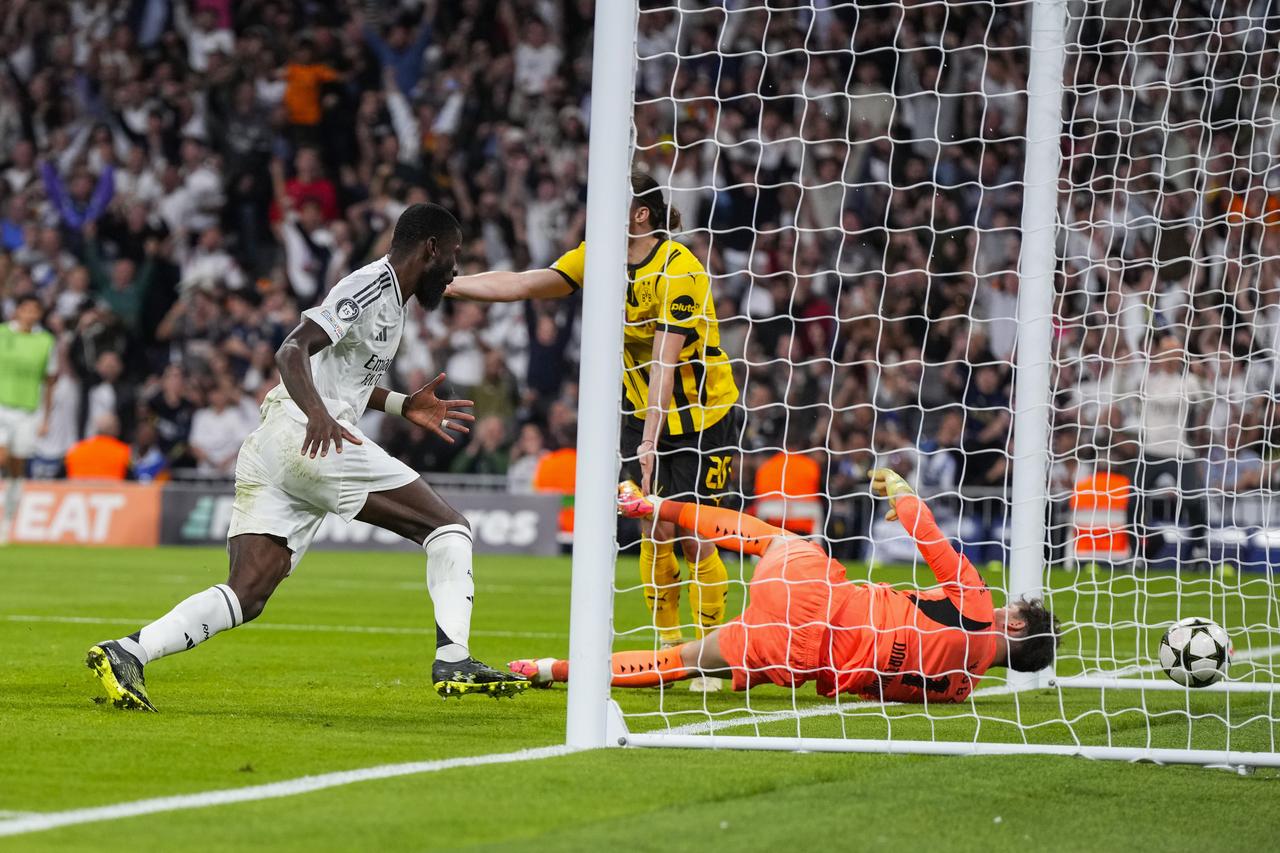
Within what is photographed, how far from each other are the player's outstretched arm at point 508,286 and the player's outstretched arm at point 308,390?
3.37 feet

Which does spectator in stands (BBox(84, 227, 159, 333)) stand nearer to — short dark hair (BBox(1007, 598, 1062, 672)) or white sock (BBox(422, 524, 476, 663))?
white sock (BBox(422, 524, 476, 663))

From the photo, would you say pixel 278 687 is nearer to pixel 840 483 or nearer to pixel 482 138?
pixel 840 483

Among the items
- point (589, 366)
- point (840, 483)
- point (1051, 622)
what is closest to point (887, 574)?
point (840, 483)

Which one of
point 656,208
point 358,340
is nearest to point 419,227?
point 358,340

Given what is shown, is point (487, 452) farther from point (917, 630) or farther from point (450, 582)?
point (917, 630)

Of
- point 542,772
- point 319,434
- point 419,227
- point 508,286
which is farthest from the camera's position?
point 508,286

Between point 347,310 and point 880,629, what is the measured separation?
216 centimetres

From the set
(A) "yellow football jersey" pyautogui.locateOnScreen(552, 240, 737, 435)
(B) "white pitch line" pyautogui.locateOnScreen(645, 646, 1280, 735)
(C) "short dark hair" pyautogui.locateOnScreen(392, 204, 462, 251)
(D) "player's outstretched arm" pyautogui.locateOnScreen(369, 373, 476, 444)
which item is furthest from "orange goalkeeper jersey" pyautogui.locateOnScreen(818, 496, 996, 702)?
(C) "short dark hair" pyautogui.locateOnScreen(392, 204, 462, 251)

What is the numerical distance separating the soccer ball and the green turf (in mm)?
166

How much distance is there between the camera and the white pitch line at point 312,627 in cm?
946

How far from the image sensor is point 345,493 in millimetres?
6000

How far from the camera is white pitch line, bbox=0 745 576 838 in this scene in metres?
3.78

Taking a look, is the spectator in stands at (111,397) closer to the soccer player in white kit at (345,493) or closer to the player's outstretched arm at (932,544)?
the soccer player in white kit at (345,493)

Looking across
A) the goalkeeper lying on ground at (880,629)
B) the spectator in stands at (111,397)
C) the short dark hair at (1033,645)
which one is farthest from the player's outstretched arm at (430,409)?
the spectator in stands at (111,397)
